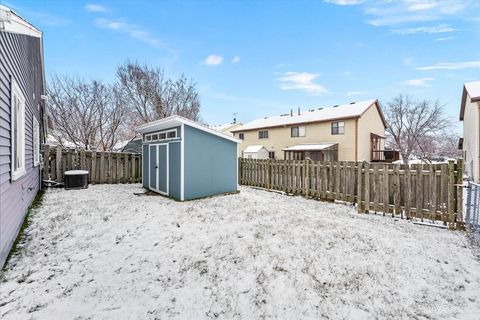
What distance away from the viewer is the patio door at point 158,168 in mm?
8969

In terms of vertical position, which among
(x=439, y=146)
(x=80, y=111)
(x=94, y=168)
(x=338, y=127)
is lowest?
(x=94, y=168)

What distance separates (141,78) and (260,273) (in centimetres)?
2321

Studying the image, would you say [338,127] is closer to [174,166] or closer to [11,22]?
[174,166]

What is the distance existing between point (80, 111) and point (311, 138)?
66.6 feet

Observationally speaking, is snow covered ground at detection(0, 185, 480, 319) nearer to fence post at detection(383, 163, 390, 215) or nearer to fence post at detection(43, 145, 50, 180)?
fence post at detection(383, 163, 390, 215)

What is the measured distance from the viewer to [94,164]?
11.4 meters

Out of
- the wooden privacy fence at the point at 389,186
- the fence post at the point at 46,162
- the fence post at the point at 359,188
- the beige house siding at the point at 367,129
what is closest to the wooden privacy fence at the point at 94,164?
the fence post at the point at 46,162

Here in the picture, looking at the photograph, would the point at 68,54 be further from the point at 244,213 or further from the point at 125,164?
the point at 244,213

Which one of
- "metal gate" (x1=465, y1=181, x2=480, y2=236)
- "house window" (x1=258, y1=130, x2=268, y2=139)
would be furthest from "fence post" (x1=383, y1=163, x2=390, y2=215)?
"house window" (x1=258, y1=130, x2=268, y2=139)

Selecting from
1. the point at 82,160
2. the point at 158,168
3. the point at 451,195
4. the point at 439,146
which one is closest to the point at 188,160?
the point at 158,168

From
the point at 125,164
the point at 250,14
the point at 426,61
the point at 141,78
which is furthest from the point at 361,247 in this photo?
the point at 141,78

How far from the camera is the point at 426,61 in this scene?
16.3 metres

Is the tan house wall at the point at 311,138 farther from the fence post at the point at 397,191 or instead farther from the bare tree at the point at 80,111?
the fence post at the point at 397,191

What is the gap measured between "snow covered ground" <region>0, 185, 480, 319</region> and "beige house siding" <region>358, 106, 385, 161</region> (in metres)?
17.7
